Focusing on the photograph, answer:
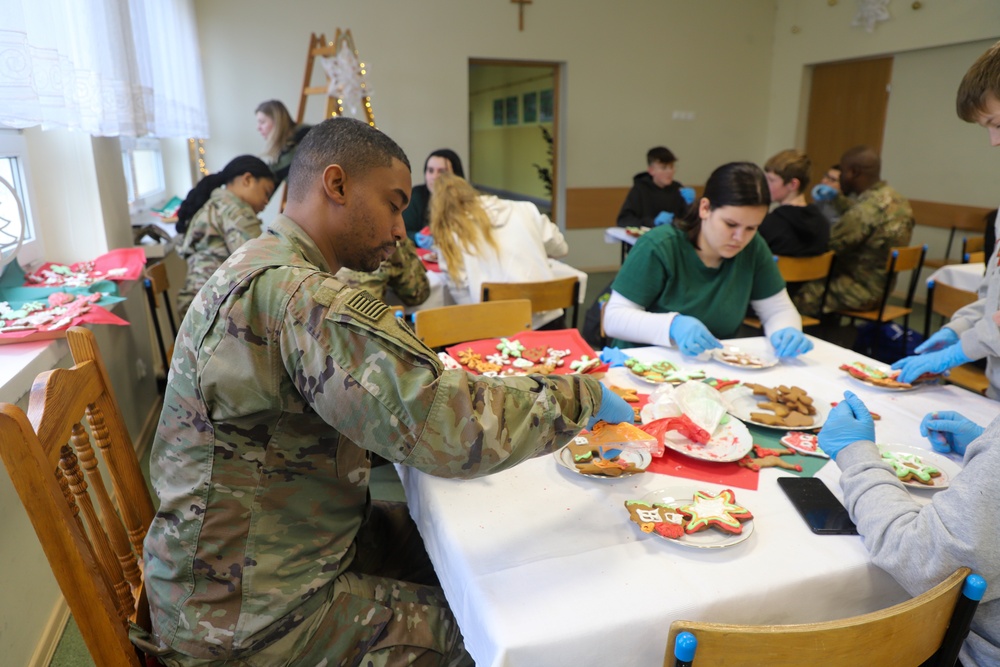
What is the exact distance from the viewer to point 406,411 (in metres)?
0.84

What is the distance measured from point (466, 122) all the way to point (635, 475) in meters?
5.11

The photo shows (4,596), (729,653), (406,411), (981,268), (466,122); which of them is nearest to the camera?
(729,653)

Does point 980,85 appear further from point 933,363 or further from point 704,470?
point 704,470

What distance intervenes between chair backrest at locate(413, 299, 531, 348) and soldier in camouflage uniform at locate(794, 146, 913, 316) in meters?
2.23

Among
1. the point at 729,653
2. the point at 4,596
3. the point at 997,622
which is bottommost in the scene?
the point at 4,596

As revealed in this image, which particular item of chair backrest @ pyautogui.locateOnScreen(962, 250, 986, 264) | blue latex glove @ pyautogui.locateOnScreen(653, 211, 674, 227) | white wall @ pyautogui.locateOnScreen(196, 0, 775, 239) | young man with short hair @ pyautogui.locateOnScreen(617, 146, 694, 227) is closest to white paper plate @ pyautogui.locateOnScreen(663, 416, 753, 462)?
chair backrest @ pyautogui.locateOnScreen(962, 250, 986, 264)

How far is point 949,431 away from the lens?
48.8 inches

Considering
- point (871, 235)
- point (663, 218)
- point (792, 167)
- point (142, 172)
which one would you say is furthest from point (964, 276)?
point (142, 172)

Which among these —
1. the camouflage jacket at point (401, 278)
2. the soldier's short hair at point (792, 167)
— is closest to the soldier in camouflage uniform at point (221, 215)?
the camouflage jacket at point (401, 278)

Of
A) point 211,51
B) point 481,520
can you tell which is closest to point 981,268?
point 481,520

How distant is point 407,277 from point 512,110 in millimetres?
7094

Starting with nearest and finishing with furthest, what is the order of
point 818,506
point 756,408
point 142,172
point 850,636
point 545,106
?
point 850,636 → point 818,506 → point 756,408 → point 142,172 → point 545,106

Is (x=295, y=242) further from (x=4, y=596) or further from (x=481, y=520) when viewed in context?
(x=4, y=596)

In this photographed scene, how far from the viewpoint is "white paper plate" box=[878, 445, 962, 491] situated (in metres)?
1.10
